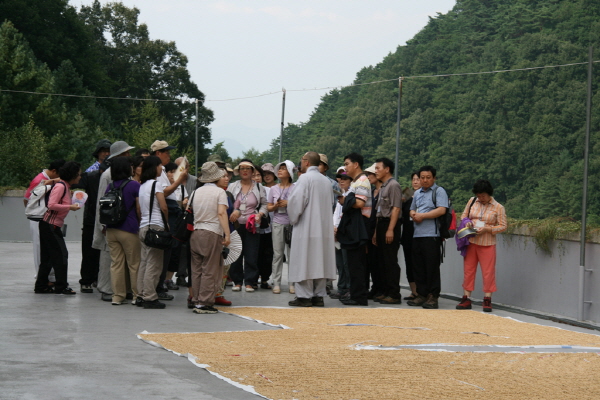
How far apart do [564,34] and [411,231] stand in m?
58.0

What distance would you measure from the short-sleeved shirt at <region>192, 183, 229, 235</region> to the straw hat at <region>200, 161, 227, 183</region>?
151mm

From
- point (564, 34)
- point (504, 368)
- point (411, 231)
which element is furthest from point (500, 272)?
point (564, 34)

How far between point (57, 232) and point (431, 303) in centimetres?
482

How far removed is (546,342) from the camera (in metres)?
8.27

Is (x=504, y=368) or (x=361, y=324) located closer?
(x=504, y=368)

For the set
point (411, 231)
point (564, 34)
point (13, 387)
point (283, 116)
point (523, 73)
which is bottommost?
point (13, 387)

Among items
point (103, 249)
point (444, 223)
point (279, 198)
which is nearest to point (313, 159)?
point (279, 198)

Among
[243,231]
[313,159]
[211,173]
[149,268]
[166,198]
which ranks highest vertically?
[313,159]

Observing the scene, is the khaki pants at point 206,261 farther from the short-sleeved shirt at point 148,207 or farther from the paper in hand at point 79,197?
the paper in hand at point 79,197

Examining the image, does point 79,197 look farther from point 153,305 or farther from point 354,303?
point 354,303

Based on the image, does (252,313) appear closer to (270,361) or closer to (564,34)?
(270,361)

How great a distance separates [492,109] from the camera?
6225 cm

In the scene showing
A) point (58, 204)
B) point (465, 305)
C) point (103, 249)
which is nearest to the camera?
point (103, 249)

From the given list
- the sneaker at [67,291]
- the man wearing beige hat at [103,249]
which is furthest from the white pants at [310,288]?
the sneaker at [67,291]
